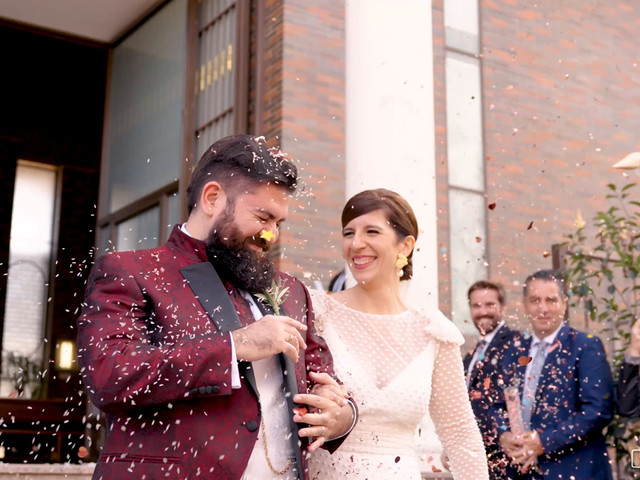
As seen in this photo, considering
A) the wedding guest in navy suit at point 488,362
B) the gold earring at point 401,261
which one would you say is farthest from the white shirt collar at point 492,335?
the gold earring at point 401,261

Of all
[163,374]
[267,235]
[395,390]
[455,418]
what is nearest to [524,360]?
[455,418]

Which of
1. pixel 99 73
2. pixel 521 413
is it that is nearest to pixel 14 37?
pixel 99 73

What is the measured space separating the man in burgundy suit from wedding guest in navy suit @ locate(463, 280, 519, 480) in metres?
2.83

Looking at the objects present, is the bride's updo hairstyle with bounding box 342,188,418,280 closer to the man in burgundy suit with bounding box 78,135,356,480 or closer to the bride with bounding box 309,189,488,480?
the bride with bounding box 309,189,488,480

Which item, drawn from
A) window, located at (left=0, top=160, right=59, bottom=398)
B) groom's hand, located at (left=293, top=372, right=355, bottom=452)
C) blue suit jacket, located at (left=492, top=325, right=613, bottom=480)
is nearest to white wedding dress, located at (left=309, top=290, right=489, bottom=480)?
groom's hand, located at (left=293, top=372, right=355, bottom=452)

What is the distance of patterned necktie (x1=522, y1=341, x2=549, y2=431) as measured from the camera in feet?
16.5

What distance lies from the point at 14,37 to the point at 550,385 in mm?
8547

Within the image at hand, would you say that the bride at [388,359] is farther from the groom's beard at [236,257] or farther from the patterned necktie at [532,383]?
the patterned necktie at [532,383]

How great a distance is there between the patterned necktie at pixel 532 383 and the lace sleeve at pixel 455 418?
1.74 meters

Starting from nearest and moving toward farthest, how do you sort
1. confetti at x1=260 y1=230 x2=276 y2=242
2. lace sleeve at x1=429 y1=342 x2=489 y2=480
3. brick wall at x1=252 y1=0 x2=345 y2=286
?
1. confetti at x1=260 y1=230 x2=276 y2=242
2. lace sleeve at x1=429 y1=342 x2=489 y2=480
3. brick wall at x1=252 y1=0 x2=345 y2=286

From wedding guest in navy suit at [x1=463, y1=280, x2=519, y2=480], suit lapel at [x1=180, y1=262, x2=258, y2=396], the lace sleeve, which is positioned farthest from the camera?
wedding guest in navy suit at [x1=463, y1=280, x2=519, y2=480]

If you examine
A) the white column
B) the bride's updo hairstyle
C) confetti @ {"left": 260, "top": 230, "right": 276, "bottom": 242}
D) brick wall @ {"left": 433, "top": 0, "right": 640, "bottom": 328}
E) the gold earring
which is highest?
brick wall @ {"left": 433, "top": 0, "right": 640, "bottom": 328}

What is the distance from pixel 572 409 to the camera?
16.3 ft

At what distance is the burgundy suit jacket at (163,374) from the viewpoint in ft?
6.88
